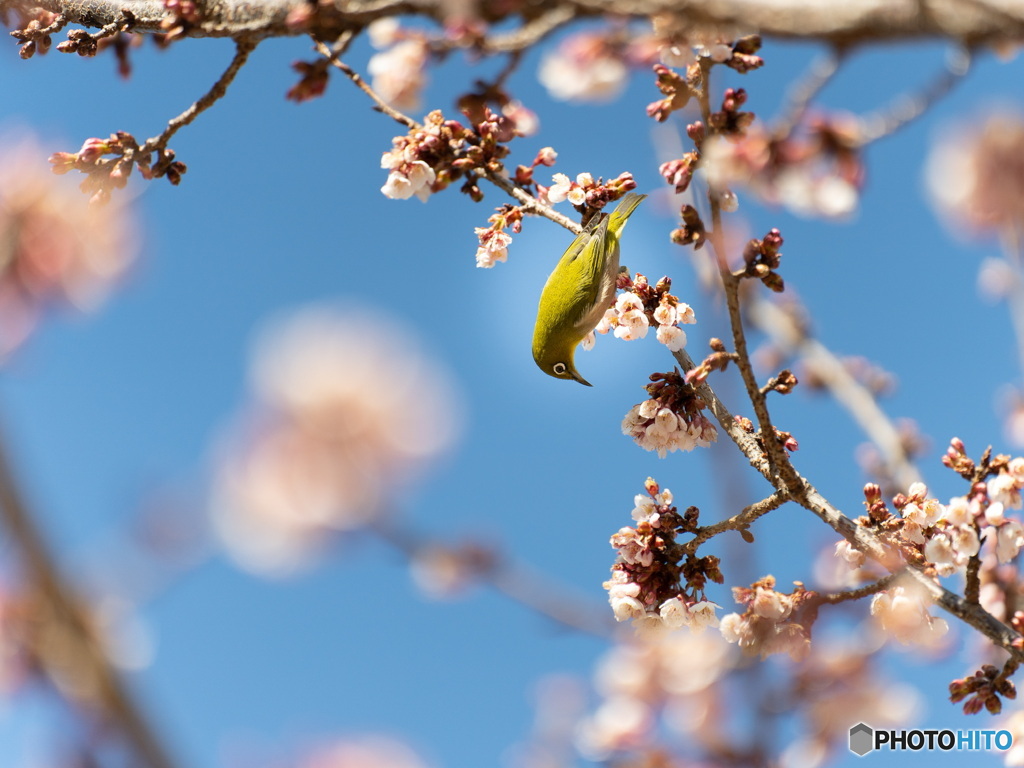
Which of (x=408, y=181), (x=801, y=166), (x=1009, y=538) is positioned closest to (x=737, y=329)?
(x=801, y=166)

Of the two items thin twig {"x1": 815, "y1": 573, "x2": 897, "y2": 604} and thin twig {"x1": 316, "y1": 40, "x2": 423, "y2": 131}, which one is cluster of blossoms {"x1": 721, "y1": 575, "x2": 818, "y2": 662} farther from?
thin twig {"x1": 316, "y1": 40, "x2": 423, "y2": 131}

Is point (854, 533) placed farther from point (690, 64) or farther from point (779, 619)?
point (690, 64)

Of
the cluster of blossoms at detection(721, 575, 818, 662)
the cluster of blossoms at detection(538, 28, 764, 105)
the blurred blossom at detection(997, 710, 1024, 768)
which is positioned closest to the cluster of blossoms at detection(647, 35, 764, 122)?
the cluster of blossoms at detection(538, 28, 764, 105)

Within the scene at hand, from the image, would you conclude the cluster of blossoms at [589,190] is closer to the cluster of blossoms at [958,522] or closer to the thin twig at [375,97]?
the thin twig at [375,97]

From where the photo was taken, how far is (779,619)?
11.0 feet

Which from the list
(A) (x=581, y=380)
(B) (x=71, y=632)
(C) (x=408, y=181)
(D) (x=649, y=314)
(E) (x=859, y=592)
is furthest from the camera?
(A) (x=581, y=380)

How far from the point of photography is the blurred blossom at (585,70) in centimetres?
275

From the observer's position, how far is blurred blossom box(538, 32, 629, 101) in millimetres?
2748

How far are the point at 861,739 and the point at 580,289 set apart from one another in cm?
274

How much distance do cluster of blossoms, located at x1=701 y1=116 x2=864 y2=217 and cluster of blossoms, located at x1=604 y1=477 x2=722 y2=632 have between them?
1.63 m

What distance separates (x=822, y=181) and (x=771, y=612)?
1954mm

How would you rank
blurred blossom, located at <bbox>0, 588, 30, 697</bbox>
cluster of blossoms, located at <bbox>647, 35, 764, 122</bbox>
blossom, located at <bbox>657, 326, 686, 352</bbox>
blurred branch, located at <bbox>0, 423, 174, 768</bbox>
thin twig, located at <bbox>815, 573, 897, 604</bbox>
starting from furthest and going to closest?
1. blossom, located at <bbox>657, 326, 686, 352</bbox>
2. thin twig, located at <bbox>815, 573, 897, 604</bbox>
3. cluster of blossoms, located at <bbox>647, 35, 764, 122</bbox>
4. blurred blossom, located at <bbox>0, 588, 30, 697</bbox>
5. blurred branch, located at <bbox>0, 423, 174, 768</bbox>

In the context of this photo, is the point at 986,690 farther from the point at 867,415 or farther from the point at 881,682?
the point at 867,415

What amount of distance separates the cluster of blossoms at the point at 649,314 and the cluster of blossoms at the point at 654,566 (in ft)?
2.40
